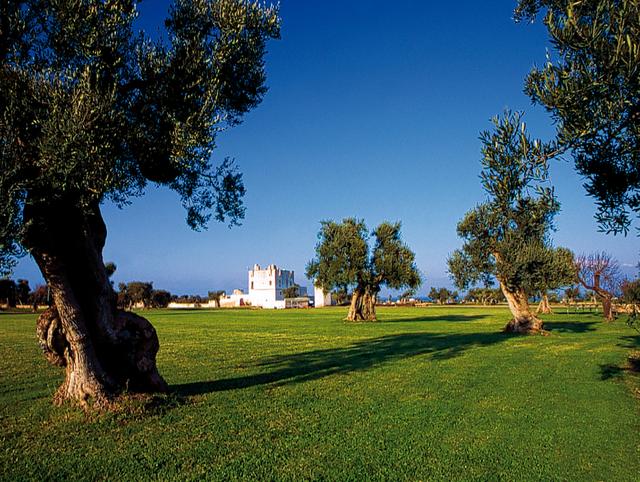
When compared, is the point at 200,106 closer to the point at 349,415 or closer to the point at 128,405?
the point at 128,405

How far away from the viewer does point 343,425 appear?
10469mm

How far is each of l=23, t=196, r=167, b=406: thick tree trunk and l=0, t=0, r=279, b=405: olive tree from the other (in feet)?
0.09

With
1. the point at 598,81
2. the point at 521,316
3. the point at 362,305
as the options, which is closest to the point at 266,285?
the point at 362,305

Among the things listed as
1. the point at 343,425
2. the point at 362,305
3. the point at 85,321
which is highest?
the point at 362,305

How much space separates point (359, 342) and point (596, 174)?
940 inches

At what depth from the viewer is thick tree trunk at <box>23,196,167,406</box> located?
10.5m

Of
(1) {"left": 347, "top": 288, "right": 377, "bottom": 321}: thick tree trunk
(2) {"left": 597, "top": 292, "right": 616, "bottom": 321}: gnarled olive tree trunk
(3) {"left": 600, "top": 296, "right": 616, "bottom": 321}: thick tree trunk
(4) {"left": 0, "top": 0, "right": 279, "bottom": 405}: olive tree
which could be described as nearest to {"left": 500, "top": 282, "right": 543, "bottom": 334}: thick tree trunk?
(2) {"left": 597, "top": 292, "right": 616, "bottom": 321}: gnarled olive tree trunk

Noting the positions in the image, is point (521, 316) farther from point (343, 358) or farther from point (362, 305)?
point (362, 305)

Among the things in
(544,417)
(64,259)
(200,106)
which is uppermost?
(200,106)

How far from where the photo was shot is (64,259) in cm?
1088

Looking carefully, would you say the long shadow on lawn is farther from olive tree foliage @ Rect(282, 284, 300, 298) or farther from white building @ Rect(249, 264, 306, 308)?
olive tree foliage @ Rect(282, 284, 300, 298)

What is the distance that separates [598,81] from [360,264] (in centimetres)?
4873

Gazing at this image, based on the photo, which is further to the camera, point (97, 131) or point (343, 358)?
point (343, 358)

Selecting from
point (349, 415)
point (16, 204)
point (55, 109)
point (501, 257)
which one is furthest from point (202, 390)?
point (501, 257)
